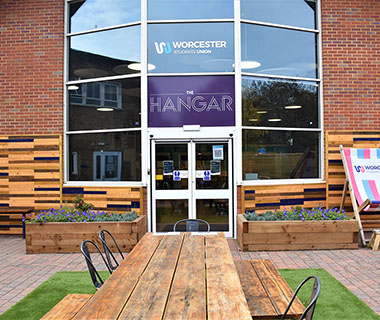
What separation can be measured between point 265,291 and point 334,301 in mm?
1578

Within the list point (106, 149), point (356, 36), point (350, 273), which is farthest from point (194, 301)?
point (356, 36)

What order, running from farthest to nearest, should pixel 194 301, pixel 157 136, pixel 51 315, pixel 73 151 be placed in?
pixel 73 151, pixel 157 136, pixel 51 315, pixel 194 301

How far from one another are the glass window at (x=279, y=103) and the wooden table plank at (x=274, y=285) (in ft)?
14.0

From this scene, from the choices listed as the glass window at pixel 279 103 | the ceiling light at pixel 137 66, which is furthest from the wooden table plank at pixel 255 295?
the ceiling light at pixel 137 66

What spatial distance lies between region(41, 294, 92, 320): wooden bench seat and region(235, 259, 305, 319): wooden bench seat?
133 cm

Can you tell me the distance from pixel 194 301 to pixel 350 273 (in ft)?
12.2

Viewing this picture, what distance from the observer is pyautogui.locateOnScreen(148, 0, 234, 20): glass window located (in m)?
7.83

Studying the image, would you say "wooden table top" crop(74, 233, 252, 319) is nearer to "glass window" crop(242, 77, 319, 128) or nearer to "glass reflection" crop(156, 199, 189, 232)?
"glass reflection" crop(156, 199, 189, 232)

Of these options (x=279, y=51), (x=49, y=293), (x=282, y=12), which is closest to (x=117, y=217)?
(x=49, y=293)

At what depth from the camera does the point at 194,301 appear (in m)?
2.40

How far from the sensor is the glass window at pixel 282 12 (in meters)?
7.92

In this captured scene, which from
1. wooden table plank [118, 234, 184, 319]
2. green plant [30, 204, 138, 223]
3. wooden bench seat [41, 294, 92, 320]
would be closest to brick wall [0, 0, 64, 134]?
green plant [30, 204, 138, 223]

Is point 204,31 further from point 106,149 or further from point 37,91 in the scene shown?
point 37,91

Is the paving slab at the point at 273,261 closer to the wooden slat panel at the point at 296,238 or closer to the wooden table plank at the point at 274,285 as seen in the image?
the wooden slat panel at the point at 296,238
